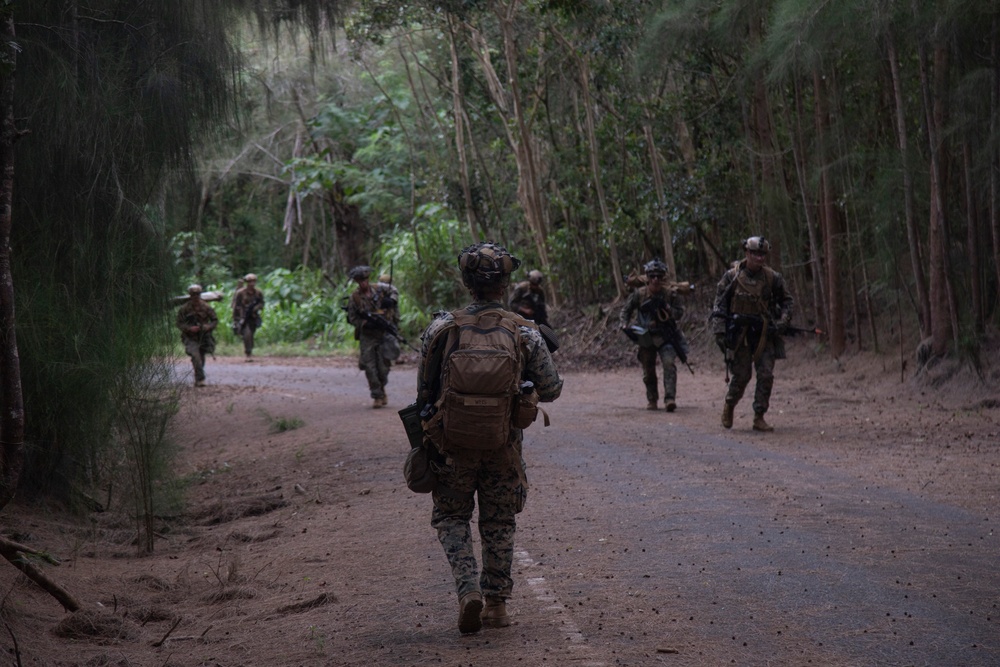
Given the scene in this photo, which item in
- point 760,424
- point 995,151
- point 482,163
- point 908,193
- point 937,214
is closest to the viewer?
point 760,424

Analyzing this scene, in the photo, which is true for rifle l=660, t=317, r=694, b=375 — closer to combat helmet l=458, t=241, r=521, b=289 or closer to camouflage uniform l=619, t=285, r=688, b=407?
camouflage uniform l=619, t=285, r=688, b=407

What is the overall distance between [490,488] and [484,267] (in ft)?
3.51

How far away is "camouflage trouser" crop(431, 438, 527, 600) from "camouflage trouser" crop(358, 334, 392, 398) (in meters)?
9.83

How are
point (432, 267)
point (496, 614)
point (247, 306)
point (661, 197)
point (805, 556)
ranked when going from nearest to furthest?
point (496, 614), point (805, 556), point (661, 197), point (247, 306), point (432, 267)

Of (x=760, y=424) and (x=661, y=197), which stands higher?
(x=661, y=197)

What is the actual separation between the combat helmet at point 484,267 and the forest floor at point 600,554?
5.45 ft

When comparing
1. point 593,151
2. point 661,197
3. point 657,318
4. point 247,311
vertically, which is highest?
point 593,151

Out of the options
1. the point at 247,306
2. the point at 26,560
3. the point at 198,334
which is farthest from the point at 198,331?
the point at 26,560

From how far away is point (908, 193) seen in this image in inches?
541

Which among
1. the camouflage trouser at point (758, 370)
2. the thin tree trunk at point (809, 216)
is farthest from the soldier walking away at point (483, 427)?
the thin tree trunk at point (809, 216)

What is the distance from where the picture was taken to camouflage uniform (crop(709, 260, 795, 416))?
11.2 metres

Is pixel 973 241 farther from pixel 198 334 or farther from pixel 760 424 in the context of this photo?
pixel 198 334

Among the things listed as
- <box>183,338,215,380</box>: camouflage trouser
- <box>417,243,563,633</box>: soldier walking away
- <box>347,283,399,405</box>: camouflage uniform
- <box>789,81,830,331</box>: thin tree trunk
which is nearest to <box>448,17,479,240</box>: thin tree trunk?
<box>183,338,215,380</box>: camouflage trouser

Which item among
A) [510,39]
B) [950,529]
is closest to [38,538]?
[950,529]
